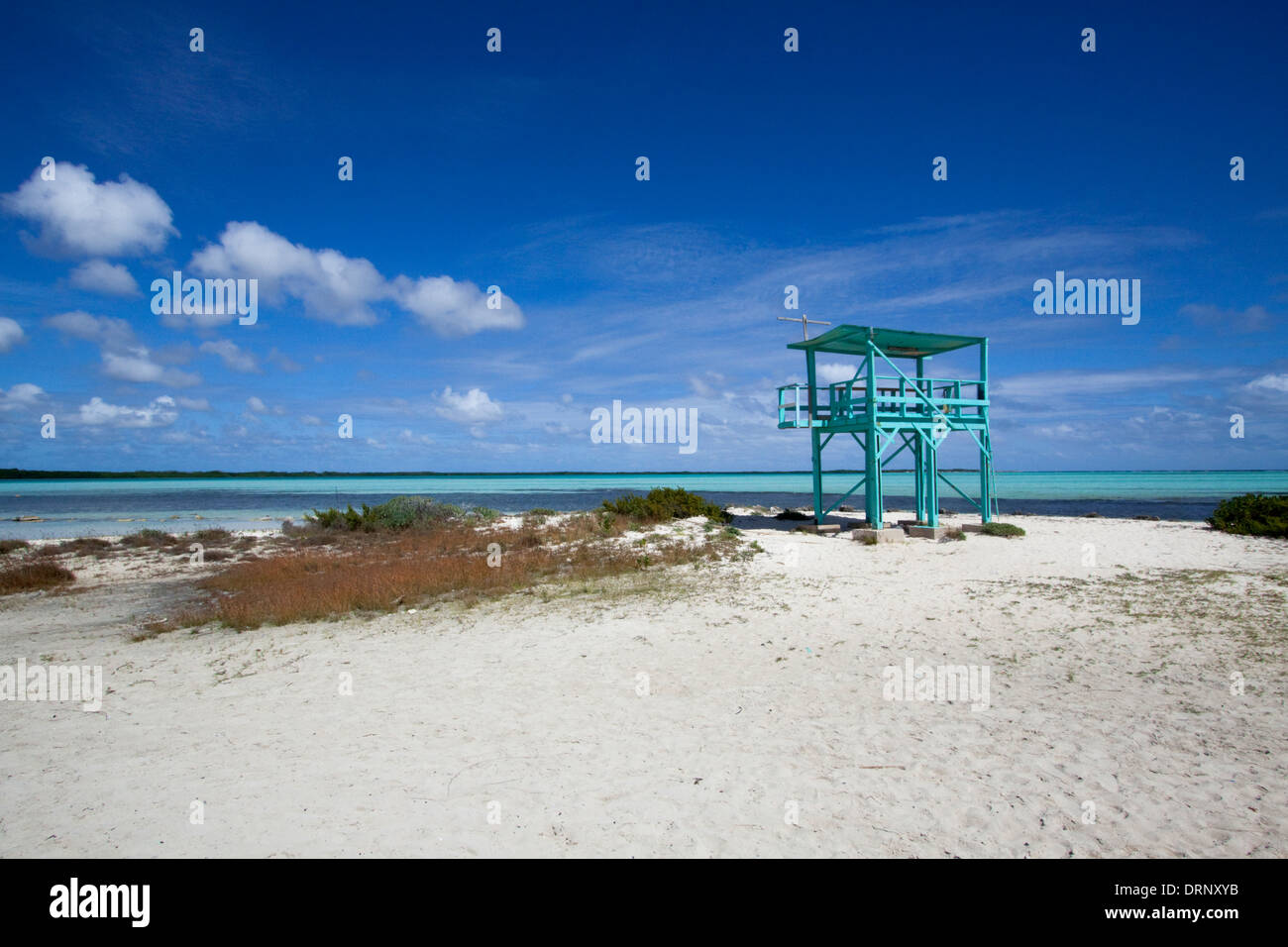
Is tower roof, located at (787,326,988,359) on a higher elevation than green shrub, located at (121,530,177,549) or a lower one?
higher

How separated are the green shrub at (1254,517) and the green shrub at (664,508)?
1595 cm

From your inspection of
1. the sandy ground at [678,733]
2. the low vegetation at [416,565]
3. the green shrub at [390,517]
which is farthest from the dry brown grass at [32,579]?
the green shrub at [390,517]

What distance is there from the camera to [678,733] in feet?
20.1

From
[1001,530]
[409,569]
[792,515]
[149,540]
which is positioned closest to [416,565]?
[409,569]

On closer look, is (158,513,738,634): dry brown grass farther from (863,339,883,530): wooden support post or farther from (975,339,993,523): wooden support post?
(975,339,993,523): wooden support post

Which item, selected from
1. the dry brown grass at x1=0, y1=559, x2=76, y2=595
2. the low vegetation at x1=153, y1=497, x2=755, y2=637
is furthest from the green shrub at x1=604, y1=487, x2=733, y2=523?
the dry brown grass at x1=0, y1=559, x2=76, y2=595

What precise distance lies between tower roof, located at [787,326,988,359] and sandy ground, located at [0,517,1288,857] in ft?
33.4

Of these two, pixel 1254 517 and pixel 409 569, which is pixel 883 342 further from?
pixel 409 569

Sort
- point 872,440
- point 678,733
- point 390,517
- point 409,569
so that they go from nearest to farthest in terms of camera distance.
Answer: point 678,733
point 409,569
point 872,440
point 390,517

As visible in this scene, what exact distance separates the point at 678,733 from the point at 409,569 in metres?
10.3

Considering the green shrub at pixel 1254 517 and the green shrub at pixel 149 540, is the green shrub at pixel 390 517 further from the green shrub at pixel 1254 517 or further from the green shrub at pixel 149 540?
the green shrub at pixel 1254 517

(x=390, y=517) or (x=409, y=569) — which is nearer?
(x=409, y=569)

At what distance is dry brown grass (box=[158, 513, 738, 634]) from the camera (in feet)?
38.7
